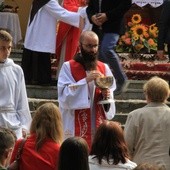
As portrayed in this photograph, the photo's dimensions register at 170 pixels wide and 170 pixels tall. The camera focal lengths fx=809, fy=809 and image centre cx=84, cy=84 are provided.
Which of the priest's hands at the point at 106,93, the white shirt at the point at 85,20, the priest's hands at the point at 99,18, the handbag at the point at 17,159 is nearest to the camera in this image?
the handbag at the point at 17,159

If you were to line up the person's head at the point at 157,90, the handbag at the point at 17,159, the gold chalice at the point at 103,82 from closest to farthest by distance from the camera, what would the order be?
the handbag at the point at 17,159
the person's head at the point at 157,90
the gold chalice at the point at 103,82

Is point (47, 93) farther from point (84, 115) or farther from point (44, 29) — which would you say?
point (84, 115)

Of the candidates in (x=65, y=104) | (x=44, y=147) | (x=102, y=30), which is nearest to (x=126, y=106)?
(x=102, y=30)

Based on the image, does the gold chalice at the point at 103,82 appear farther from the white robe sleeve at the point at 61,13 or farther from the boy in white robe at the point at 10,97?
the white robe sleeve at the point at 61,13

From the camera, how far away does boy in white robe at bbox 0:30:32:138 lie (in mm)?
7969

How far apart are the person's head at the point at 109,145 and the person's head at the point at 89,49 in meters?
2.24

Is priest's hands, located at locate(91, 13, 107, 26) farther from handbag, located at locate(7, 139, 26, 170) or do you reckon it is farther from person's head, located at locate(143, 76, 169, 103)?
handbag, located at locate(7, 139, 26, 170)

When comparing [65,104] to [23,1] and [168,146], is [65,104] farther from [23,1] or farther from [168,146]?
[23,1]

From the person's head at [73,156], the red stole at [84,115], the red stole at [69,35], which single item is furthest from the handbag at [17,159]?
the red stole at [69,35]

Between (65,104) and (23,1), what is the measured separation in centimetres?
1080

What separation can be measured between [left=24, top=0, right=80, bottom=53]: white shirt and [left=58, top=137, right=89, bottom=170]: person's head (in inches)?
241

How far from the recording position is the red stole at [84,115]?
8719 mm

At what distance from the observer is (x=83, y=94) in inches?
338

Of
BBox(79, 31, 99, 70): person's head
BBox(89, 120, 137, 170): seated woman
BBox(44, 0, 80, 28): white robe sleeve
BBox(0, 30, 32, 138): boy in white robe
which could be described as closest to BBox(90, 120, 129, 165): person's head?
BBox(89, 120, 137, 170): seated woman
